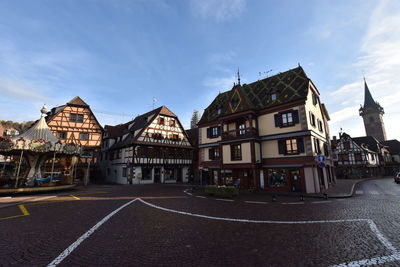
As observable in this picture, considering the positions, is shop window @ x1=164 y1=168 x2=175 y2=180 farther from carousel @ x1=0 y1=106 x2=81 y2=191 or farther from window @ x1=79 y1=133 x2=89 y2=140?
carousel @ x1=0 y1=106 x2=81 y2=191

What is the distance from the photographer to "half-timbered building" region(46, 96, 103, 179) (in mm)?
32500

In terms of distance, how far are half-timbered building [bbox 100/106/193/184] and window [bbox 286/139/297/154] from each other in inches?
833

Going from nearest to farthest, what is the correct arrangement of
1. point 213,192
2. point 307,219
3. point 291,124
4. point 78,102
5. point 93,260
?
point 93,260
point 307,219
point 213,192
point 291,124
point 78,102

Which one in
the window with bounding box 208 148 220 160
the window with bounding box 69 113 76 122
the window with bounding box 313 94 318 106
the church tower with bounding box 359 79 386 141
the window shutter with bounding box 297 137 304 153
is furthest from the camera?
the church tower with bounding box 359 79 386 141

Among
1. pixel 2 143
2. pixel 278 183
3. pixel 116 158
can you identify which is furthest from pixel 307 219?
pixel 116 158

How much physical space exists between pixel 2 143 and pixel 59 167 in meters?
14.9

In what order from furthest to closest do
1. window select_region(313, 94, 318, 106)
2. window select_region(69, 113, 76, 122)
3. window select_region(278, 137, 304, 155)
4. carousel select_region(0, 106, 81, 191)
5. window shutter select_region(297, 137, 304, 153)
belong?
1. window select_region(69, 113, 76, 122)
2. window select_region(313, 94, 318, 106)
3. window select_region(278, 137, 304, 155)
4. window shutter select_region(297, 137, 304, 153)
5. carousel select_region(0, 106, 81, 191)

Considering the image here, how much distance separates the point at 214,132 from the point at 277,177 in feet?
35.5

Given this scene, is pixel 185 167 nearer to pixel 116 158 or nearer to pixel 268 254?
pixel 116 158

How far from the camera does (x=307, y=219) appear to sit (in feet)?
32.8

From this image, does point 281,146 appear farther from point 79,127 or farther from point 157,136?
point 79,127

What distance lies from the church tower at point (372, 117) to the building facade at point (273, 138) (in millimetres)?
Answer: 74933

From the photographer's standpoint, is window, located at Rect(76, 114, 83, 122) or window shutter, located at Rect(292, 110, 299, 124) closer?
window shutter, located at Rect(292, 110, 299, 124)

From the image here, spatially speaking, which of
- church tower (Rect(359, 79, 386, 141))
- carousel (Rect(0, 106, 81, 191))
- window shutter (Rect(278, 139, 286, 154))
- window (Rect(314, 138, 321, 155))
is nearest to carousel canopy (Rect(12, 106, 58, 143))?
carousel (Rect(0, 106, 81, 191))
